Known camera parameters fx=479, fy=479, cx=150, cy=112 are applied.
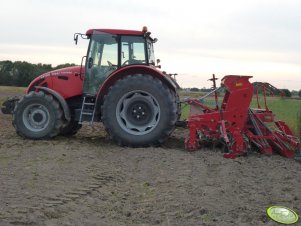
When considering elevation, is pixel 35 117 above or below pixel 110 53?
below

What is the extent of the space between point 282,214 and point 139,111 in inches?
192

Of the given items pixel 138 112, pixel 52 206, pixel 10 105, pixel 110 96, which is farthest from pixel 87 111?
pixel 52 206

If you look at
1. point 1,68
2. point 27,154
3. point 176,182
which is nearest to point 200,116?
point 176,182

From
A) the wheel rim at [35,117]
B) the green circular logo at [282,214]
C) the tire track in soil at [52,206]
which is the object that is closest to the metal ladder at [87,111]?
the wheel rim at [35,117]

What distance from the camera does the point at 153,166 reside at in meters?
7.66

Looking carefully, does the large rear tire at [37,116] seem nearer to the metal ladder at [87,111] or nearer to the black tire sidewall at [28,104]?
the black tire sidewall at [28,104]

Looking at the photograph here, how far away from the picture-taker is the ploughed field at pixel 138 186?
5141 mm

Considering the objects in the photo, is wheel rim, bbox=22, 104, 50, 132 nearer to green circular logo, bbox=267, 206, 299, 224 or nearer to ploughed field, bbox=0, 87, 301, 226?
ploughed field, bbox=0, 87, 301, 226

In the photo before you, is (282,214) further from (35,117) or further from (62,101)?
(35,117)

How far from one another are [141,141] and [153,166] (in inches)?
74.6

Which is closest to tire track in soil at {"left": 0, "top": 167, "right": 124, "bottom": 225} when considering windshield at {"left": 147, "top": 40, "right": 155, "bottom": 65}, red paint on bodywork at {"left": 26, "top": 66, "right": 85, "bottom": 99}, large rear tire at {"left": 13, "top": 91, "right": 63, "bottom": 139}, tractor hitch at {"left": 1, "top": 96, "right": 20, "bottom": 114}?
large rear tire at {"left": 13, "top": 91, "right": 63, "bottom": 139}

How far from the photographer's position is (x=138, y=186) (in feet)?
21.3

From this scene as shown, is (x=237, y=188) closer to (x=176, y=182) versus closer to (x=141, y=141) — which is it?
(x=176, y=182)

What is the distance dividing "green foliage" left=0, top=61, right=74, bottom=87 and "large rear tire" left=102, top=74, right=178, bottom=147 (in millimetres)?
35840
